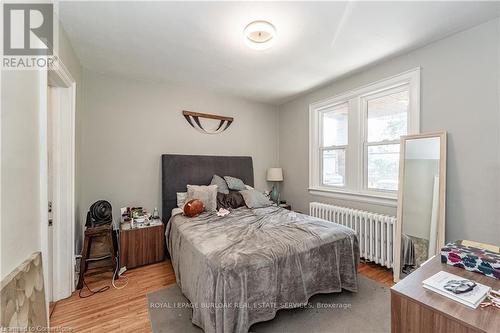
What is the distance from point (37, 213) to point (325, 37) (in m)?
2.85

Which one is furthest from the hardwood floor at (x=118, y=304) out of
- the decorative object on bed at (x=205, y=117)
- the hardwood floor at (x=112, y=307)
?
the decorative object on bed at (x=205, y=117)

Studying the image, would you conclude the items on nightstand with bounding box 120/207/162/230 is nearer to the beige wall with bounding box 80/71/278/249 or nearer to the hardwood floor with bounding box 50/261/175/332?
the beige wall with bounding box 80/71/278/249

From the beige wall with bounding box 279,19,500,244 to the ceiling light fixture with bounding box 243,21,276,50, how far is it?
1.68m

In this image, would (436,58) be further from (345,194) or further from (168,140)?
(168,140)

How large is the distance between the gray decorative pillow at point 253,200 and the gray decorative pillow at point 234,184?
19cm

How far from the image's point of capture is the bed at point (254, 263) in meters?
1.48

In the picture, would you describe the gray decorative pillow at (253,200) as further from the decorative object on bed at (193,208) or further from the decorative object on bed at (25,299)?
the decorative object on bed at (25,299)

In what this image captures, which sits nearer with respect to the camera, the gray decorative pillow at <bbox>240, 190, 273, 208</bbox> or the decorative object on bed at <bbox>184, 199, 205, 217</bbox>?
the decorative object on bed at <bbox>184, 199, 205, 217</bbox>

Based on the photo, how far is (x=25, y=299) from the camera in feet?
3.73

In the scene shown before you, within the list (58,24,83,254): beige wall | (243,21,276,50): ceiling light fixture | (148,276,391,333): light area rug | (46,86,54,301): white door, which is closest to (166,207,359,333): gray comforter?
(148,276,391,333): light area rug

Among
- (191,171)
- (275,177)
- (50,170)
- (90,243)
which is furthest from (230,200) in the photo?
(50,170)

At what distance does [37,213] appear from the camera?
4.74ft

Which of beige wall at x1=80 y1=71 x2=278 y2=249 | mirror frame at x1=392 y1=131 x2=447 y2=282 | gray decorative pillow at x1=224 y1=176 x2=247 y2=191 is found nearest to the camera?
mirror frame at x1=392 y1=131 x2=447 y2=282

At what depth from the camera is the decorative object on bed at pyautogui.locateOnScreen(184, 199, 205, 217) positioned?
263 centimetres
